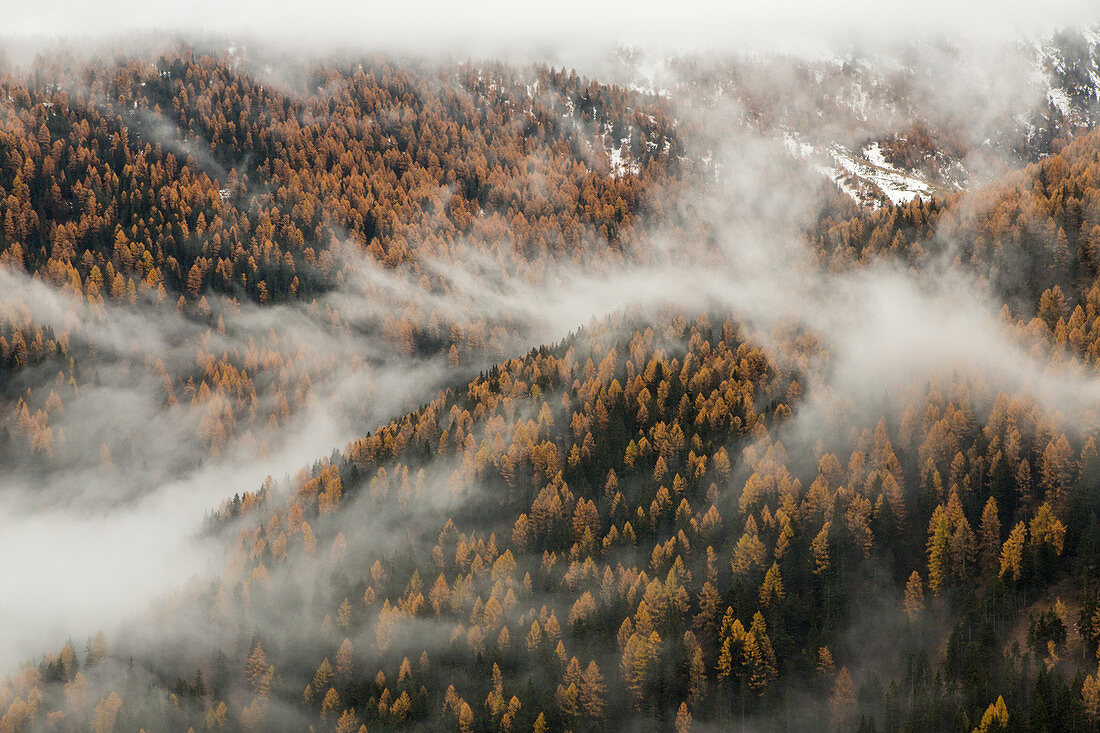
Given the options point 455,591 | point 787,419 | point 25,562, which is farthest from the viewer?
point 25,562

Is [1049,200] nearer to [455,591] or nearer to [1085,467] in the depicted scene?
[1085,467]

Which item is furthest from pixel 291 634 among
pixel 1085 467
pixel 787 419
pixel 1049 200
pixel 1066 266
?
pixel 1049 200

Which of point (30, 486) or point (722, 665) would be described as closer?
point (722, 665)

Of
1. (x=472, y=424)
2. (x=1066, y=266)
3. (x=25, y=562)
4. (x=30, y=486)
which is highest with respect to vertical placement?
(x=1066, y=266)

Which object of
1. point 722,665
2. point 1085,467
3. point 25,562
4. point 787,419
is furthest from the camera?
point 25,562

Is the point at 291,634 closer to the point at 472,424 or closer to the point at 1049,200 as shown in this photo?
the point at 472,424

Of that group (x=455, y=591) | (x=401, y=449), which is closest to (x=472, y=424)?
(x=401, y=449)

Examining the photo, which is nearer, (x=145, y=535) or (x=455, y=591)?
(x=455, y=591)

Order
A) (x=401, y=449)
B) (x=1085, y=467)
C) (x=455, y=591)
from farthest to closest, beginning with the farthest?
(x=401, y=449), (x=455, y=591), (x=1085, y=467)

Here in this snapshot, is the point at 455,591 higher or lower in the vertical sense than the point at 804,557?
lower
